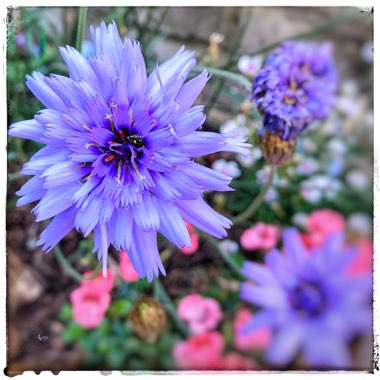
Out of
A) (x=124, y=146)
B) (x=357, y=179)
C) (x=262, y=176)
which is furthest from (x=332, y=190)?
(x=124, y=146)

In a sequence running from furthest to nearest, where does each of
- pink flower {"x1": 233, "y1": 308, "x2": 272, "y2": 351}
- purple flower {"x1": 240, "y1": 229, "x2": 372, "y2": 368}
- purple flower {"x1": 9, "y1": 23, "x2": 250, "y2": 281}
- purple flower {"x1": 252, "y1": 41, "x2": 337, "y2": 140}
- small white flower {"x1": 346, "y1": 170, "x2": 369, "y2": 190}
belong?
small white flower {"x1": 346, "y1": 170, "x2": 369, "y2": 190} → pink flower {"x1": 233, "y1": 308, "x2": 272, "y2": 351} → purple flower {"x1": 240, "y1": 229, "x2": 372, "y2": 368} → purple flower {"x1": 252, "y1": 41, "x2": 337, "y2": 140} → purple flower {"x1": 9, "y1": 23, "x2": 250, "y2": 281}

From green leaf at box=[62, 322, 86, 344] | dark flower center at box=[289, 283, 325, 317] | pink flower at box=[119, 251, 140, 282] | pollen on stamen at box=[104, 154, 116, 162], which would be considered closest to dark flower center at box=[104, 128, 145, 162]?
pollen on stamen at box=[104, 154, 116, 162]

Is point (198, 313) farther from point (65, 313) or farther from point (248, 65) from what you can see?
point (248, 65)

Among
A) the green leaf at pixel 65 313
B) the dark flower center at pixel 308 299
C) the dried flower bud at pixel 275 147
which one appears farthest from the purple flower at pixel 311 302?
the green leaf at pixel 65 313

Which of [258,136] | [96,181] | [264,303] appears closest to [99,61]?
[96,181]

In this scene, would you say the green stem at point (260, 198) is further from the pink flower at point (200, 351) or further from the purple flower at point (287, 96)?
the pink flower at point (200, 351)

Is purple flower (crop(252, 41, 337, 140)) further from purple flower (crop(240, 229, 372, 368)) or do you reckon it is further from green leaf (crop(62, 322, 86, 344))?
green leaf (crop(62, 322, 86, 344))
